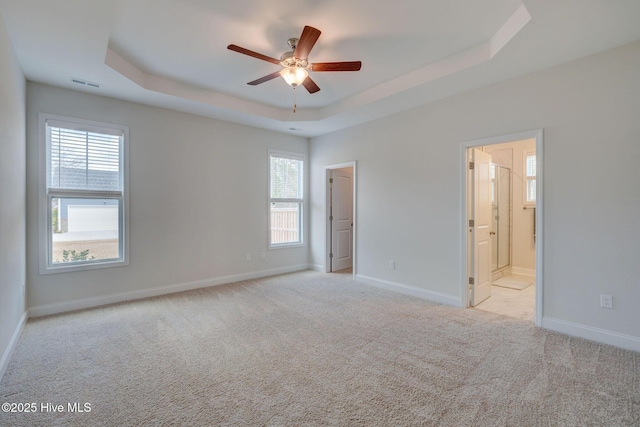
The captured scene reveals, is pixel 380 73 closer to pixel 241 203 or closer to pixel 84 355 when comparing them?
pixel 241 203

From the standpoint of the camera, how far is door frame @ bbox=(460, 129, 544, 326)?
10.3ft

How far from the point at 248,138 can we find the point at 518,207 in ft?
17.0

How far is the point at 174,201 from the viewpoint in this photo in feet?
14.6

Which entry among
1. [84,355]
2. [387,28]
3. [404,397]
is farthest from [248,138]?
[404,397]

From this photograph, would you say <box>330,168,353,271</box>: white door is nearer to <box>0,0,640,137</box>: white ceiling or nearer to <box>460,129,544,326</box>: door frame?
<box>0,0,640,137</box>: white ceiling

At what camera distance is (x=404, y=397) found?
6.64 feet

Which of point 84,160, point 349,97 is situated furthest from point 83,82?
point 349,97

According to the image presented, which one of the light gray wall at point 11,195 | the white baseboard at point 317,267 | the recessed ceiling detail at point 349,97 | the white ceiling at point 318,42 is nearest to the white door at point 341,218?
the white baseboard at point 317,267

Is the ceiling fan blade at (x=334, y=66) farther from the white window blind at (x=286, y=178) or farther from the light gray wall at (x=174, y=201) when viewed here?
the white window blind at (x=286, y=178)

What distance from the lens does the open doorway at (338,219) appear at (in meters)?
5.87

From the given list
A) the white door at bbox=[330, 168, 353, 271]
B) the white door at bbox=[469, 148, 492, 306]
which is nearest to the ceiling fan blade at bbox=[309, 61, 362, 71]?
the white door at bbox=[469, 148, 492, 306]

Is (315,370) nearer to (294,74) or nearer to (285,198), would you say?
(294,74)

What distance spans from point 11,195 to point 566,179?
5.29m

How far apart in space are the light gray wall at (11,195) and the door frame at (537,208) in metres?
4.55
